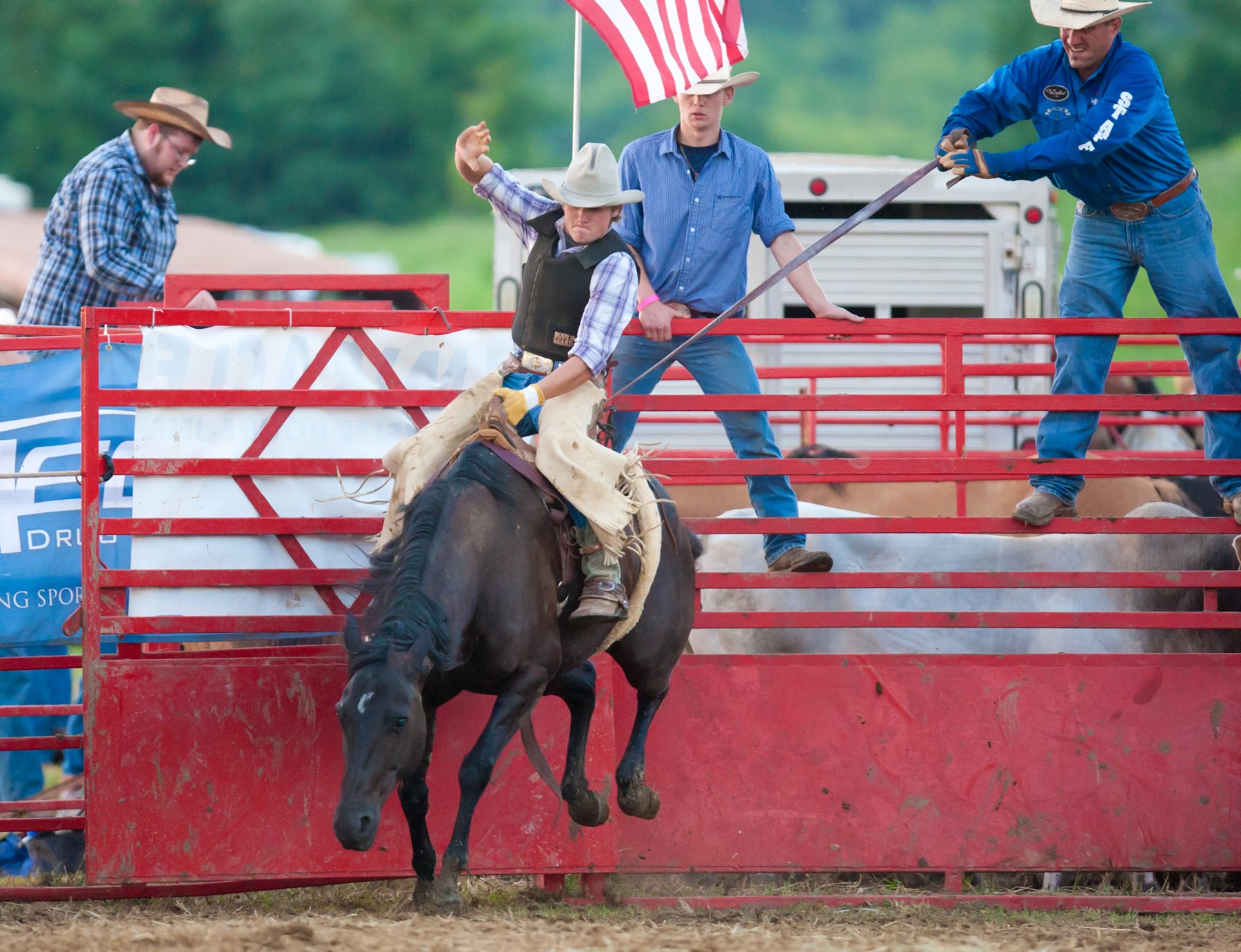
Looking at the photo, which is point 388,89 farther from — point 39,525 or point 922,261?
point 39,525

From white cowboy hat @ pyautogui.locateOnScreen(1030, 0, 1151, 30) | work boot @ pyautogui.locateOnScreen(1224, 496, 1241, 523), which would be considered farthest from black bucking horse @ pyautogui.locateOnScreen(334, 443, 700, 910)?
white cowboy hat @ pyautogui.locateOnScreen(1030, 0, 1151, 30)

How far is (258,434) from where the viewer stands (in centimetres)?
583

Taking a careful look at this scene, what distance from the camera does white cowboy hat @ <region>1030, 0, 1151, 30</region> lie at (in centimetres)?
605

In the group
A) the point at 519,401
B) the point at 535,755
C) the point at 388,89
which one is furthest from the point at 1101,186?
the point at 388,89

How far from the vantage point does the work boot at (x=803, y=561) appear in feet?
20.4

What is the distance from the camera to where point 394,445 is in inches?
222

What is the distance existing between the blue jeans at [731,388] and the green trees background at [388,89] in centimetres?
3178

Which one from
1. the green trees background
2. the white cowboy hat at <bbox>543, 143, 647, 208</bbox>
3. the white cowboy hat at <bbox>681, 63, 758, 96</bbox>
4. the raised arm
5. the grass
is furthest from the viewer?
the green trees background

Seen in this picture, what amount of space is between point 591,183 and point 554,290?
421mm

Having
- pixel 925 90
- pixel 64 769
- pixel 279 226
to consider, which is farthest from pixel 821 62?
pixel 64 769

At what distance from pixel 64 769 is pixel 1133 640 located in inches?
252

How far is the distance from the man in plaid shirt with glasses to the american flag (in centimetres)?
242

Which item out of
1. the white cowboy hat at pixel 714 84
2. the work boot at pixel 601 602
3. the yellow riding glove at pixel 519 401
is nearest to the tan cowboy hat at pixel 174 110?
the white cowboy hat at pixel 714 84

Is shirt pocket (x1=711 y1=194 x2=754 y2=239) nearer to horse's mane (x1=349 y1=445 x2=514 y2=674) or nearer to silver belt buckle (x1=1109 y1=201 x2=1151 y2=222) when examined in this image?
silver belt buckle (x1=1109 y1=201 x2=1151 y2=222)
